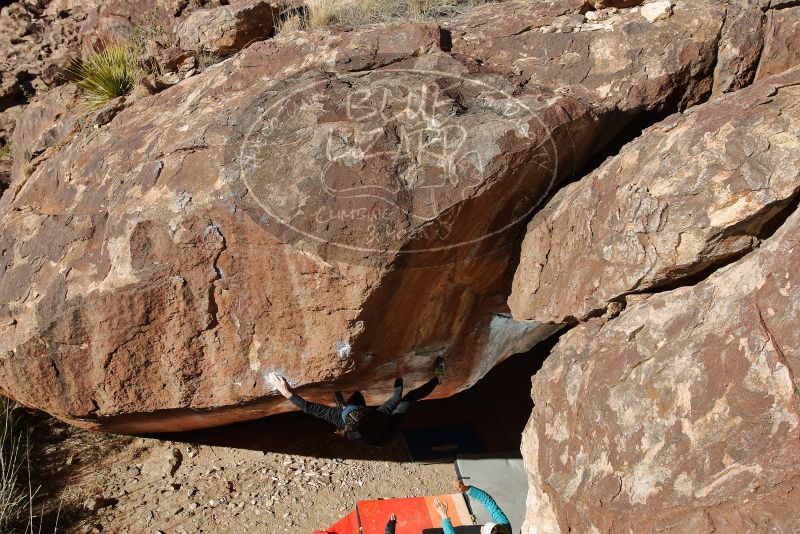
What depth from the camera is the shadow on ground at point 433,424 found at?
5.30 m

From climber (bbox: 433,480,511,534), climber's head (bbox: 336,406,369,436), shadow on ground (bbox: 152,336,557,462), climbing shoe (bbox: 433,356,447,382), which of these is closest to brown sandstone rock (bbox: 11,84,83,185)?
shadow on ground (bbox: 152,336,557,462)

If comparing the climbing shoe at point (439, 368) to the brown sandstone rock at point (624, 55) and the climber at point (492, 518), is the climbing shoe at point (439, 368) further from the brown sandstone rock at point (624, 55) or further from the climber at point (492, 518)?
the brown sandstone rock at point (624, 55)

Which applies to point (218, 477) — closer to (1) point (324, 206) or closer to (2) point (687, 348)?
(1) point (324, 206)

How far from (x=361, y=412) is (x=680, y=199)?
6.59 ft

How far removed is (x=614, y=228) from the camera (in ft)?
10.1

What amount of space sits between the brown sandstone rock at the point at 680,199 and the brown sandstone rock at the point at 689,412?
0.42ft

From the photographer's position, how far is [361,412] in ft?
12.5

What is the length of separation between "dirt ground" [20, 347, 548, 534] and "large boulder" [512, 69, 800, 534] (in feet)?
6.87

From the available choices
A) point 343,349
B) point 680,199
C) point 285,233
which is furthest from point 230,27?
point 680,199

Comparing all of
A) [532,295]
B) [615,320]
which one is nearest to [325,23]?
[532,295]

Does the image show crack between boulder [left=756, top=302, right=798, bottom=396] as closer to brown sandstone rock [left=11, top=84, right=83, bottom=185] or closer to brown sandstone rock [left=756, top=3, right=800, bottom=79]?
brown sandstone rock [left=756, top=3, right=800, bottom=79]

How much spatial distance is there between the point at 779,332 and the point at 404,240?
1.75 metres

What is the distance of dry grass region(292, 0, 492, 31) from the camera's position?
5.00m

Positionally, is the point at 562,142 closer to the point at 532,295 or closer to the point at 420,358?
the point at 532,295
